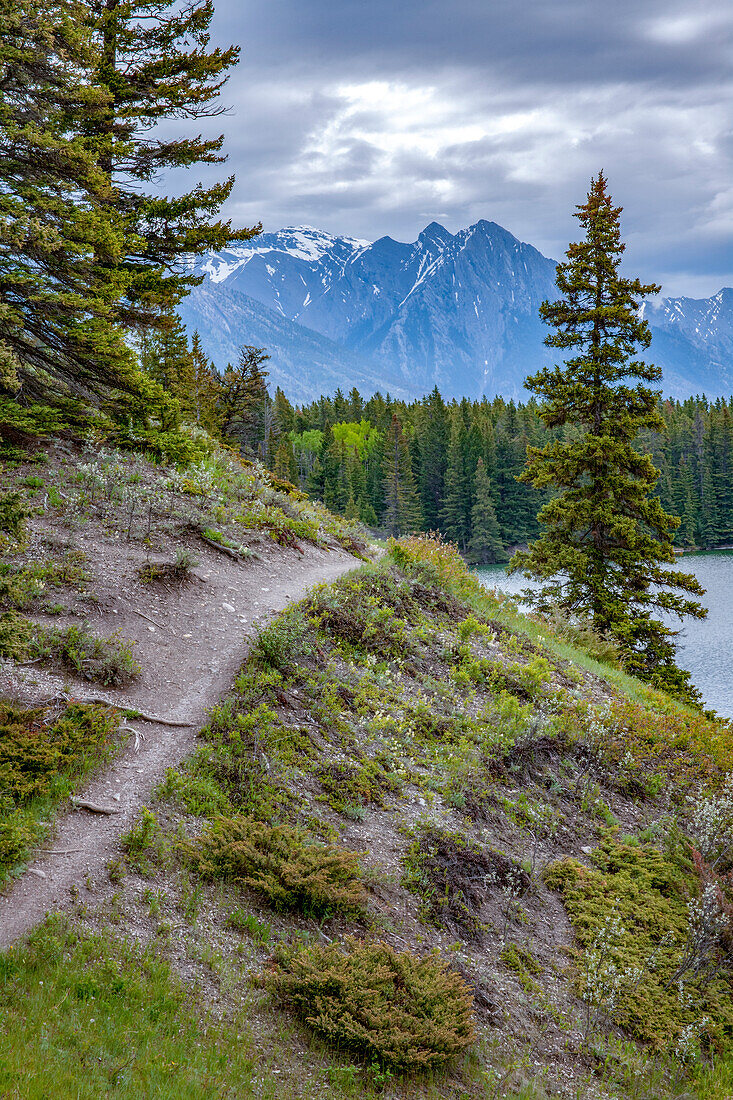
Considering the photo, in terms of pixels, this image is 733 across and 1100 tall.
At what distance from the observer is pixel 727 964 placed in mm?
7219

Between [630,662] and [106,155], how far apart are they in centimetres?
1807

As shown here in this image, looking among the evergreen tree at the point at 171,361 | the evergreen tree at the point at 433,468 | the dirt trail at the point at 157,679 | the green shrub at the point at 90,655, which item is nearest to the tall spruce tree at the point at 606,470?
the dirt trail at the point at 157,679

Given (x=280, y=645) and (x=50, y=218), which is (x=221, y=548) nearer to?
(x=280, y=645)

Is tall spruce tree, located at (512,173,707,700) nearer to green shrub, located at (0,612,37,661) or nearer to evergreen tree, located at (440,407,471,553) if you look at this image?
green shrub, located at (0,612,37,661)

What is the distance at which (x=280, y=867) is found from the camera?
591 cm

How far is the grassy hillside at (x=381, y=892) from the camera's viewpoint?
4.39 meters

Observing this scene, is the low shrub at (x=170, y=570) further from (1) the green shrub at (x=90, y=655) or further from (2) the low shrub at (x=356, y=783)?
(2) the low shrub at (x=356, y=783)

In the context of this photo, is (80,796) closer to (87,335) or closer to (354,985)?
(354,985)

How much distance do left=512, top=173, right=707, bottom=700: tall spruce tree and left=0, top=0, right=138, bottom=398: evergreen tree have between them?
12438mm

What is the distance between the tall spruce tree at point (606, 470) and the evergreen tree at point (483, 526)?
183 ft

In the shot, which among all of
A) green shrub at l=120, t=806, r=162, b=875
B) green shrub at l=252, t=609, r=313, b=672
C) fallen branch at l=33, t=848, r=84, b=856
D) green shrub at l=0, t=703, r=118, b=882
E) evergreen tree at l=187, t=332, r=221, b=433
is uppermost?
evergreen tree at l=187, t=332, r=221, b=433

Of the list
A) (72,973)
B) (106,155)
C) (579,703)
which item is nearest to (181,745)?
(72,973)

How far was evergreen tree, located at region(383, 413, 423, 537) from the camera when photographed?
74.4m

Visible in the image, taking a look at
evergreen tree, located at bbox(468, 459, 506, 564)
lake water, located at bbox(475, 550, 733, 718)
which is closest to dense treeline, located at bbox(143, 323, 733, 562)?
evergreen tree, located at bbox(468, 459, 506, 564)
